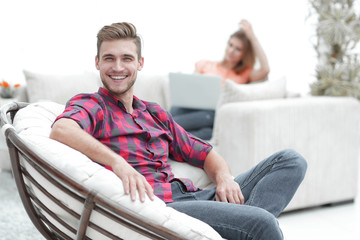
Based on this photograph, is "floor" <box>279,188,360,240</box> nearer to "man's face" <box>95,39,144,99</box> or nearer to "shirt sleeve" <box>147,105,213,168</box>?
"shirt sleeve" <box>147,105,213,168</box>

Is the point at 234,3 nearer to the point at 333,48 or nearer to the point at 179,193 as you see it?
the point at 333,48

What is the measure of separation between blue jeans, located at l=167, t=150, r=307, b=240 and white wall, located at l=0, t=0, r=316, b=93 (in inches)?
98.1

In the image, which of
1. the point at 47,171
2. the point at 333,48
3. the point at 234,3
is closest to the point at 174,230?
the point at 47,171

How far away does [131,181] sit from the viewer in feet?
3.59

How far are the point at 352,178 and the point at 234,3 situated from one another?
8.03 ft

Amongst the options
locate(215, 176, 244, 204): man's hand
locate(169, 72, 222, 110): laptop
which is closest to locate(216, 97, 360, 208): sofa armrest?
locate(169, 72, 222, 110): laptop

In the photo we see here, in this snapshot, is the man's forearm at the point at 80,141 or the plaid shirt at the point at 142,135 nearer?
the man's forearm at the point at 80,141

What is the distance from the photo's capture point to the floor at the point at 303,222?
2354 millimetres

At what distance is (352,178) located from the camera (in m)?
3.04

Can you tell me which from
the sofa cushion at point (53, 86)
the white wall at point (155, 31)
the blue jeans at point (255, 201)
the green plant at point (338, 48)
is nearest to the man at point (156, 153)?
the blue jeans at point (255, 201)

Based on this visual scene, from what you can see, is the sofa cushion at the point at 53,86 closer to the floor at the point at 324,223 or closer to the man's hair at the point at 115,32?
the floor at the point at 324,223

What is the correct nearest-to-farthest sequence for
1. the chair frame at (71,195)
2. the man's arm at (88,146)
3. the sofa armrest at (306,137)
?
1. the chair frame at (71,195)
2. the man's arm at (88,146)
3. the sofa armrest at (306,137)

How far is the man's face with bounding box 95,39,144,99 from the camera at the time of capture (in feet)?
4.57

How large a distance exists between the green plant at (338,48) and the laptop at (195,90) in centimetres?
83
